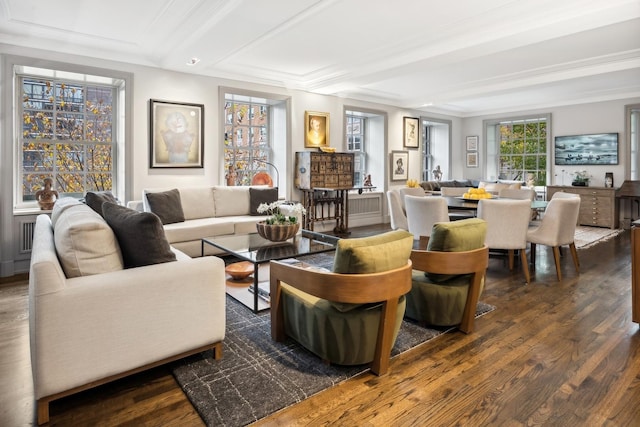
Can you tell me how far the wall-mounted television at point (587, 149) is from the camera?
816 cm

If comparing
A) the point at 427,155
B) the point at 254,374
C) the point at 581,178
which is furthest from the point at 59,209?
the point at 581,178

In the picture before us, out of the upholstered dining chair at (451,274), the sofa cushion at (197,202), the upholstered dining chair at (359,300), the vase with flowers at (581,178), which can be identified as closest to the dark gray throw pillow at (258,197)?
the sofa cushion at (197,202)

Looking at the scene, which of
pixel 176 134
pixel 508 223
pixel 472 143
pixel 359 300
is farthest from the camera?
pixel 472 143

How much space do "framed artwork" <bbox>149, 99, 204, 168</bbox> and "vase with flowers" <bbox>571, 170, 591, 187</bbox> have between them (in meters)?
7.53

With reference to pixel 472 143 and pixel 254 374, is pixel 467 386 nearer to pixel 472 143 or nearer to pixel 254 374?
pixel 254 374

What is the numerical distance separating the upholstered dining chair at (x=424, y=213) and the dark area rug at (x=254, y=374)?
1911 mm

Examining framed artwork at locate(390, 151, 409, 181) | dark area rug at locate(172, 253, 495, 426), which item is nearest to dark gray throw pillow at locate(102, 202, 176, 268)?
dark area rug at locate(172, 253, 495, 426)

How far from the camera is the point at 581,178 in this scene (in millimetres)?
8453

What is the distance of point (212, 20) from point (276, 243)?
2.24 meters

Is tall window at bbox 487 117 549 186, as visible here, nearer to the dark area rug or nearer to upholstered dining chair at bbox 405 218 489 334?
upholstered dining chair at bbox 405 218 489 334

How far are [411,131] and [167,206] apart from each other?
6.01 meters

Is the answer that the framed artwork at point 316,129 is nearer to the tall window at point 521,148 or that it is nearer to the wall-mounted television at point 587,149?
Answer: the tall window at point 521,148

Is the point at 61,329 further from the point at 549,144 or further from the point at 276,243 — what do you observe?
the point at 549,144

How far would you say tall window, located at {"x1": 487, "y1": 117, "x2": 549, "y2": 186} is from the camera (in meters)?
9.41
